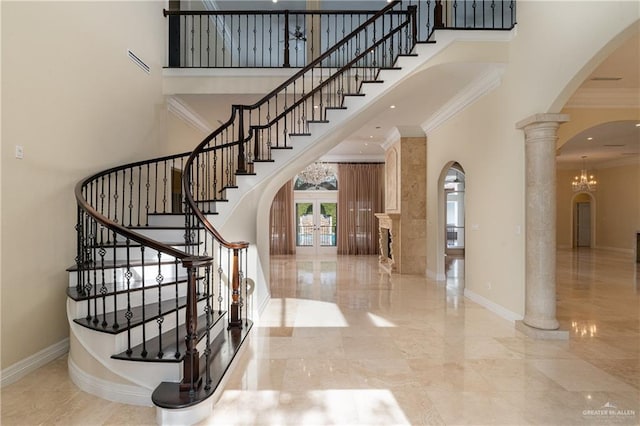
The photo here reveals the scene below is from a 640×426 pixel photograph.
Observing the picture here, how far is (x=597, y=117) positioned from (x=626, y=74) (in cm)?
95

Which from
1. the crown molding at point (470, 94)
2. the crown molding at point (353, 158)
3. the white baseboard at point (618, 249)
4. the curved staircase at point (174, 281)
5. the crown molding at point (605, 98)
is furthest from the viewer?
the white baseboard at point (618, 249)

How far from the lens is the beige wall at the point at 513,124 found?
133 inches

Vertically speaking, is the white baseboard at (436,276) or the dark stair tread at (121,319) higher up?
the dark stair tread at (121,319)

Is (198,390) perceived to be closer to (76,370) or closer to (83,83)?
(76,370)

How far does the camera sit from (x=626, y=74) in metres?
4.76

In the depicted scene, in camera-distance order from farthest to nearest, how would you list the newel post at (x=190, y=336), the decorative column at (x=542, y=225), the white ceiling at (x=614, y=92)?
Result: the white ceiling at (x=614, y=92)
the decorative column at (x=542, y=225)
the newel post at (x=190, y=336)

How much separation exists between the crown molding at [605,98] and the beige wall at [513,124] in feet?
5.65

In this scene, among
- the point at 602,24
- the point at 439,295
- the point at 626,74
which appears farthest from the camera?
the point at 439,295

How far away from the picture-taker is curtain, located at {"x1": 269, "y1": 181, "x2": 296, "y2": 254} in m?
12.1

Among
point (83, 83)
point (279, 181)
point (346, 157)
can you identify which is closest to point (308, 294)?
point (279, 181)

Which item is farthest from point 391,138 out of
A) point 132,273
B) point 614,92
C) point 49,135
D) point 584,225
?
point 584,225

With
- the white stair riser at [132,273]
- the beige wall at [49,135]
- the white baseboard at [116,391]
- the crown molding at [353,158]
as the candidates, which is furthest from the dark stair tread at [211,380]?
the crown molding at [353,158]

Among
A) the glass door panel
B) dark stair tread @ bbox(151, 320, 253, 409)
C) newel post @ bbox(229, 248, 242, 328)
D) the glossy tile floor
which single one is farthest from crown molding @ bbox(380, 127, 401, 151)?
dark stair tread @ bbox(151, 320, 253, 409)

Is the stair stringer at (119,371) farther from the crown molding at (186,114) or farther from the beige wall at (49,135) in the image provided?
the crown molding at (186,114)
